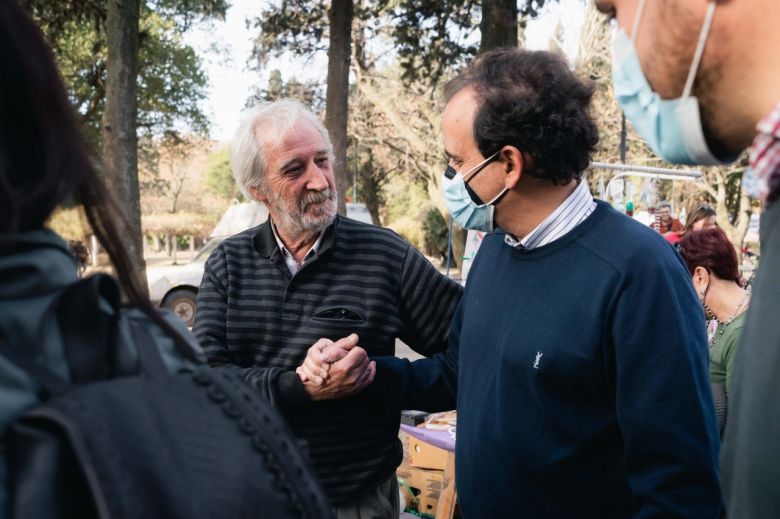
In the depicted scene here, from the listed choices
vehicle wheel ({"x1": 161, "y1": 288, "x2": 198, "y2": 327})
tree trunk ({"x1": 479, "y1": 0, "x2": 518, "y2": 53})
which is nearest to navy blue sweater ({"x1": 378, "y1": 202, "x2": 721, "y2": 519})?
tree trunk ({"x1": 479, "y1": 0, "x2": 518, "y2": 53})

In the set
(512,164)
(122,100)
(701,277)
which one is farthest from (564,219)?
(122,100)

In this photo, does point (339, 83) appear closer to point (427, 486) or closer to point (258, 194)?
point (427, 486)

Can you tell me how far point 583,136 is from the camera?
2213 mm

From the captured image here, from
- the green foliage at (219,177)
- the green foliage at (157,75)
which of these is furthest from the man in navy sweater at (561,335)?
the green foliage at (219,177)

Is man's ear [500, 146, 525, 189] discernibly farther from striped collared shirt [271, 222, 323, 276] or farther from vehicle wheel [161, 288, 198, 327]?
vehicle wheel [161, 288, 198, 327]

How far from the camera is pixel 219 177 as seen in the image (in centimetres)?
7969

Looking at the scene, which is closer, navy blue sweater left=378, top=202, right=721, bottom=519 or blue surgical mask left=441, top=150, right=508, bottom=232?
navy blue sweater left=378, top=202, right=721, bottom=519

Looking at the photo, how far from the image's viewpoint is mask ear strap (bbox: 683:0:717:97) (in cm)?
106

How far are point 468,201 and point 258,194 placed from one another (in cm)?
99

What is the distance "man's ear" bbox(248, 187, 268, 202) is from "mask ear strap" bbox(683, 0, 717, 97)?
2.03 meters

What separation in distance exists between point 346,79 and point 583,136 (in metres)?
7.61

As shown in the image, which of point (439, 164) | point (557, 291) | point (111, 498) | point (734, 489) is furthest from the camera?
point (439, 164)

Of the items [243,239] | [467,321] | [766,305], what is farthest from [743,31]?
[243,239]

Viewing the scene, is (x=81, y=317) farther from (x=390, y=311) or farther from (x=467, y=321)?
(x=390, y=311)
